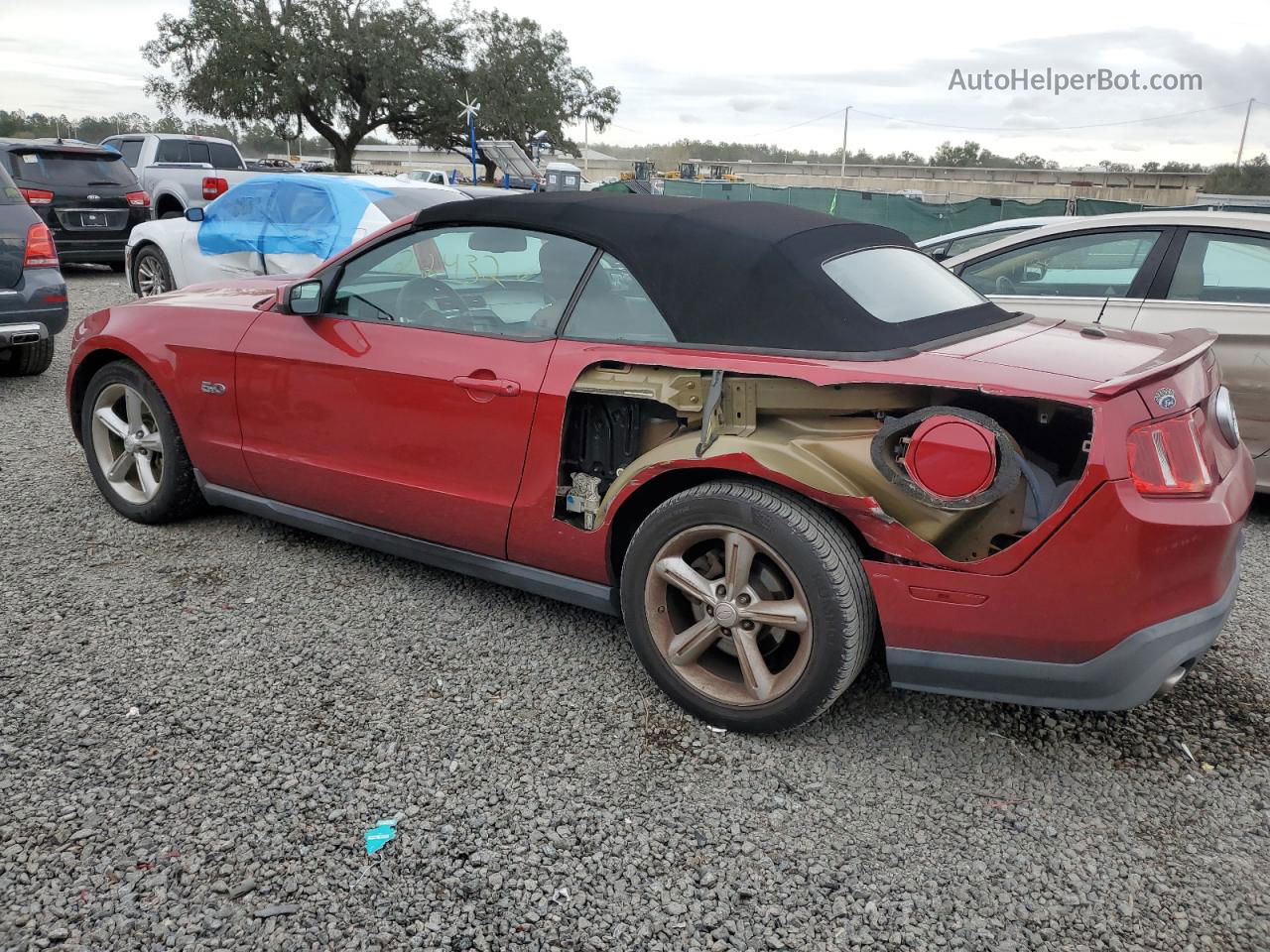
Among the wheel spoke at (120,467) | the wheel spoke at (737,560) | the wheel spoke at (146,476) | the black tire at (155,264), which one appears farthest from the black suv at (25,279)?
the wheel spoke at (737,560)

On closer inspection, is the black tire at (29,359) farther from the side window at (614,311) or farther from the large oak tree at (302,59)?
the large oak tree at (302,59)

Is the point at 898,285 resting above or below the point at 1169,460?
above

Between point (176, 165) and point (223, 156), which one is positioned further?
point (223, 156)

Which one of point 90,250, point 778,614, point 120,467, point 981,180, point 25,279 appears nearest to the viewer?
point 778,614

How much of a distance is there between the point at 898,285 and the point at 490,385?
1.39 metres

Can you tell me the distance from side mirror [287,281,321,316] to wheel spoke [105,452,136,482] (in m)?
1.38

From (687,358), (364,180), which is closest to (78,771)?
(687,358)

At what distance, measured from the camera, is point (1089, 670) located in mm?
2475

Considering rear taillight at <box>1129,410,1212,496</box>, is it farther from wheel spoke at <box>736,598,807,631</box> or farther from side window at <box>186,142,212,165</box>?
side window at <box>186,142,212,165</box>

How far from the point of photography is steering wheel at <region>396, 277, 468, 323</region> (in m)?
3.57

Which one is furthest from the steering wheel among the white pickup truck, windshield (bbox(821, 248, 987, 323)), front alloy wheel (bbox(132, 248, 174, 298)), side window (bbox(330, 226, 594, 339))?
the white pickup truck

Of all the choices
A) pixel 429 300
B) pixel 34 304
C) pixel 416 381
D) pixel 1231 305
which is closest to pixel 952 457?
pixel 416 381

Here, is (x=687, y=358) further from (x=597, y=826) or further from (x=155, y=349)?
(x=155, y=349)

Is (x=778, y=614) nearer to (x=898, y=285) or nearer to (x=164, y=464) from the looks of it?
(x=898, y=285)
